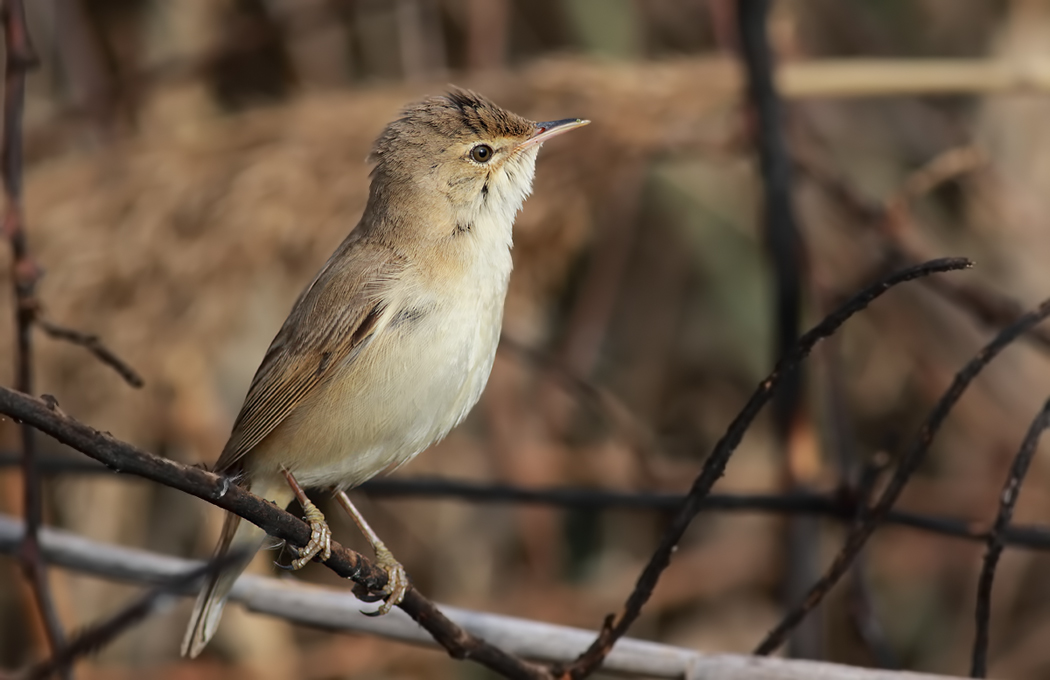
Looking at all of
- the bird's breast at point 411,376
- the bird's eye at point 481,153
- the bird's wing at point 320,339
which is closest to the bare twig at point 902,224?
the bird's eye at point 481,153

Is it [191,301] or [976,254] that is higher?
[976,254]

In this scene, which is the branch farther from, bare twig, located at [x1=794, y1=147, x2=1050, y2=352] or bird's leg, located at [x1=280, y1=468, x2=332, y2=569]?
bare twig, located at [x1=794, y1=147, x2=1050, y2=352]

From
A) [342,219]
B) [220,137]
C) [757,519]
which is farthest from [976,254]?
[220,137]

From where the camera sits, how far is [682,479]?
4547mm

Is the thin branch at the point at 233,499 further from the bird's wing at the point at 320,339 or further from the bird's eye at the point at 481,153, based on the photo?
the bird's eye at the point at 481,153

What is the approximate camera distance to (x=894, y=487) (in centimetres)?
191

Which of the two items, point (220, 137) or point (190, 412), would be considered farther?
point (190, 412)

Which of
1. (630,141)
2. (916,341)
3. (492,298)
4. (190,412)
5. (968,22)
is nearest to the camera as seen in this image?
(492,298)

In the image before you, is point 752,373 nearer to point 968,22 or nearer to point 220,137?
point 968,22

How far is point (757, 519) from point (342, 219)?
2.63 m

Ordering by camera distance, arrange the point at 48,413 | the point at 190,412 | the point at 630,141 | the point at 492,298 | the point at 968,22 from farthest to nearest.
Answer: the point at 968,22, the point at 190,412, the point at 630,141, the point at 492,298, the point at 48,413

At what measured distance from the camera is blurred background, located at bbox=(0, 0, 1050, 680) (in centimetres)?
447

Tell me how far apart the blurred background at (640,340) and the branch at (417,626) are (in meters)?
1.38

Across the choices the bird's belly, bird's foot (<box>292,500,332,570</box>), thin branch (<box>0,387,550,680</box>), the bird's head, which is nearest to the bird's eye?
the bird's head
